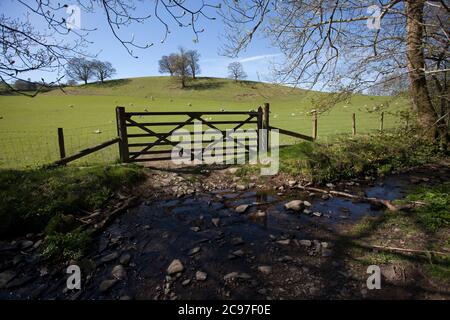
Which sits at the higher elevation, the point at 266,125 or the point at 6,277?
the point at 266,125

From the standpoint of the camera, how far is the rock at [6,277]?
338 cm

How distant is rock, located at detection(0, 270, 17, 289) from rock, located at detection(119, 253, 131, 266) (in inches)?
55.6


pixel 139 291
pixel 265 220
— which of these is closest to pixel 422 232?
pixel 265 220

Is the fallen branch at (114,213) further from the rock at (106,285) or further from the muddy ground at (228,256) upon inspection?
the rock at (106,285)

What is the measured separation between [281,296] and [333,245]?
1.52 meters

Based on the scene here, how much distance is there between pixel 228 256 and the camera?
12.6ft

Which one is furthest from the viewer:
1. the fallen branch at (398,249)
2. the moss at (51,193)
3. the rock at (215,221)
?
the rock at (215,221)

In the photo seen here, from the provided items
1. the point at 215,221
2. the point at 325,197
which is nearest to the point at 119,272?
the point at 215,221

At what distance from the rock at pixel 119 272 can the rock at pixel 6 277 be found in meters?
1.38

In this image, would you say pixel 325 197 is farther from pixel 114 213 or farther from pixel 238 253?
pixel 114 213

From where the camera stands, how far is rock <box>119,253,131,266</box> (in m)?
3.74

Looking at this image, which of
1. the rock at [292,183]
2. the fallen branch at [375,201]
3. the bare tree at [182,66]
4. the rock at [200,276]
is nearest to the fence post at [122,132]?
the rock at [292,183]

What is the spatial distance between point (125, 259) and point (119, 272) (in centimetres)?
31

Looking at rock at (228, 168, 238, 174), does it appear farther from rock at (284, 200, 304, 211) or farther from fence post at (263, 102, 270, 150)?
rock at (284, 200, 304, 211)
